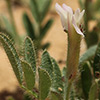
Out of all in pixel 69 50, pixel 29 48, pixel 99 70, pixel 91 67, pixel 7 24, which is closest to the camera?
pixel 69 50

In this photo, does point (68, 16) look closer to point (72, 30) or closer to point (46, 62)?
point (72, 30)

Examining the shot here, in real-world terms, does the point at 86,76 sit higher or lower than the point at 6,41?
lower

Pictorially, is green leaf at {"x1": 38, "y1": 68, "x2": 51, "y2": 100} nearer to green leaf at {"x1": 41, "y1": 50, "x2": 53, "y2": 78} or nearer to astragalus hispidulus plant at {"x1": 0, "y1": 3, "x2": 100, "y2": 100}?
astragalus hispidulus plant at {"x1": 0, "y1": 3, "x2": 100, "y2": 100}

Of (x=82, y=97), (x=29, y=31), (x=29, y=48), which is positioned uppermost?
(x=29, y=31)

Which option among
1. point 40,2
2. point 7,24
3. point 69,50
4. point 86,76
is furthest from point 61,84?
point 7,24

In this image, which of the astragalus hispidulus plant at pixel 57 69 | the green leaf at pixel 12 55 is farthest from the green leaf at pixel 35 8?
the green leaf at pixel 12 55

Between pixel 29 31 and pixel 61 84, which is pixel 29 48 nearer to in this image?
pixel 61 84

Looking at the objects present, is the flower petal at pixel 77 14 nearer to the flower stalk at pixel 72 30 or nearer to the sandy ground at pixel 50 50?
the flower stalk at pixel 72 30
